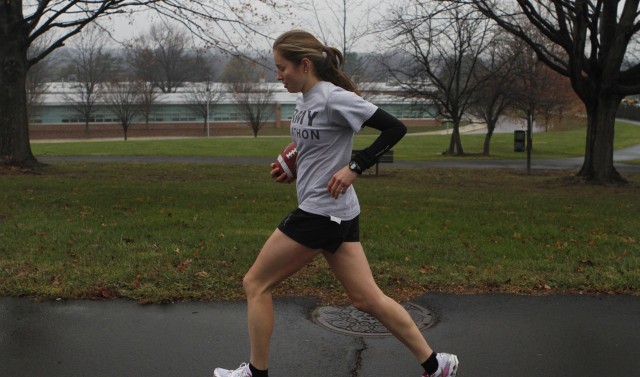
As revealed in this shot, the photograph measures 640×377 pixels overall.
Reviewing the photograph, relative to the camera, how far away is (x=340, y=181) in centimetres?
292

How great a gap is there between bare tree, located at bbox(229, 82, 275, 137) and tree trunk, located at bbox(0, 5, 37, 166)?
46615 mm

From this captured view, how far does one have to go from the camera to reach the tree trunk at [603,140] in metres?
15.6

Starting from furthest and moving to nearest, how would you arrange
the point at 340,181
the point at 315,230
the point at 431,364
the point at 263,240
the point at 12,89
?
the point at 12,89, the point at 263,240, the point at 431,364, the point at 315,230, the point at 340,181

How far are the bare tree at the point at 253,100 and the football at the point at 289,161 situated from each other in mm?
60333

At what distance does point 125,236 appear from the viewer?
23.0 ft

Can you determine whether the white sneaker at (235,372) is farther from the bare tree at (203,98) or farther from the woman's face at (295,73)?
the bare tree at (203,98)

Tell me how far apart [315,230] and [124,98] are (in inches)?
2519

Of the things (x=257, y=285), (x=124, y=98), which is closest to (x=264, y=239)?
(x=257, y=285)

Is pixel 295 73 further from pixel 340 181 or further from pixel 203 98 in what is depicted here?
pixel 203 98

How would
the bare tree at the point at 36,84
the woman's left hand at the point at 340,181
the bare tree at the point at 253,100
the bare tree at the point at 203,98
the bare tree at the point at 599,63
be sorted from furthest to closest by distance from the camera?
1. the bare tree at the point at 203,98
2. the bare tree at the point at 253,100
3. the bare tree at the point at 36,84
4. the bare tree at the point at 599,63
5. the woman's left hand at the point at 340,181

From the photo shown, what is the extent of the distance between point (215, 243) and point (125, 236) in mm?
1157

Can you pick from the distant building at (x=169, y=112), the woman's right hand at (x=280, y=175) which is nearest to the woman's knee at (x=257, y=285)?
the woman's right hand at (x=280, y=175)

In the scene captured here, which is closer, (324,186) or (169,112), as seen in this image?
(324,186)

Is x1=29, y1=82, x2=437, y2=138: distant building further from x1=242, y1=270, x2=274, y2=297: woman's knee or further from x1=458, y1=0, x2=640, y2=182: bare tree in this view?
x1=242, y1=270, x2=274, y2=297: woman's knee
